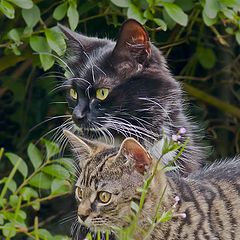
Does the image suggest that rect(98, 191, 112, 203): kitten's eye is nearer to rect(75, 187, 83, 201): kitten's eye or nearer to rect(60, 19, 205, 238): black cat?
rect(75, 187, 83, 201): kitten's eye

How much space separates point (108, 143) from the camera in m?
4.16

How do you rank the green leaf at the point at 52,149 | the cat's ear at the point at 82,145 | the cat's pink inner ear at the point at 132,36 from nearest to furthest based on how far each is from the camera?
1. the cat's ear at the point at 82,145
2. the cat's pink inner ear at the point at 132,36
3. the green leaf at the point at 52,149

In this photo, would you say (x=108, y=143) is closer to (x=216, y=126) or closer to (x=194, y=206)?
(x=194, y=206)

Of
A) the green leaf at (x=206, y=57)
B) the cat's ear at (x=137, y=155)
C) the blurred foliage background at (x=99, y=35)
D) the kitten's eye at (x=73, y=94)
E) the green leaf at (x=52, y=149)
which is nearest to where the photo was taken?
the cat's ear at (x=137, y=155)

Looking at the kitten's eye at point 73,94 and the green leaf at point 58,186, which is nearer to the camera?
the kitten's eye at point 73,94

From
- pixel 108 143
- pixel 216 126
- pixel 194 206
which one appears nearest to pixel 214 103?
pixel 216 126

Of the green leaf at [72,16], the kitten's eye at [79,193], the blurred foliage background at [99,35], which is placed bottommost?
the blurred foliage background at [99,35]

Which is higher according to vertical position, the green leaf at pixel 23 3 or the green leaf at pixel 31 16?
the green leaf at pixel 23 3

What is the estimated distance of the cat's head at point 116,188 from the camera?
3492 millimetres

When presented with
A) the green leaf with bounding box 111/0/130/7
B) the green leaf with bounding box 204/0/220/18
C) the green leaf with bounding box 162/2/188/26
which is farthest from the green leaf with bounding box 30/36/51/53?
the green leaf with bounding box 204/0/220/18

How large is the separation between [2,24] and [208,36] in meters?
1.37

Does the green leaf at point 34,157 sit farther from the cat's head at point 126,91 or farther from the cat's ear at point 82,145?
the cat's ear at point 82,145

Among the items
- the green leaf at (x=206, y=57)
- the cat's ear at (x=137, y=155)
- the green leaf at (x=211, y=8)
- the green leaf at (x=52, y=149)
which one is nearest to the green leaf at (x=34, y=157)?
the green leaf at (x=52, y=149)

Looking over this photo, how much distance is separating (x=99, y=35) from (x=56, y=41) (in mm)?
1085
